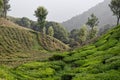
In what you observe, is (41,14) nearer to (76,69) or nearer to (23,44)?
(23,44)

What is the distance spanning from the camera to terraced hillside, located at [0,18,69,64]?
317ft

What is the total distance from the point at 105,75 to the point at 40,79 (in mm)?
12018

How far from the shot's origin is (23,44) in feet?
369

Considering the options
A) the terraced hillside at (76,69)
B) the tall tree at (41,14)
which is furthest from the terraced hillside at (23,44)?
the terraced hillside at (76,69)

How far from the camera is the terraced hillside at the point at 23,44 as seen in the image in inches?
3806

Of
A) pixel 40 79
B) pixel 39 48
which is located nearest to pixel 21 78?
pixel 40 79

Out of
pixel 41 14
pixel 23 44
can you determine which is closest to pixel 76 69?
pixel 23 44

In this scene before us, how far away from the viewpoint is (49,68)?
4859 cm

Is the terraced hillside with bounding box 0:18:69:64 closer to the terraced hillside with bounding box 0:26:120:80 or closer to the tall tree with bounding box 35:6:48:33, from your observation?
the tall tree with bounding box 35:6:48:33

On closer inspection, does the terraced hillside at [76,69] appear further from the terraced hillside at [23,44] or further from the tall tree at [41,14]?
the tall tree at [41,14]

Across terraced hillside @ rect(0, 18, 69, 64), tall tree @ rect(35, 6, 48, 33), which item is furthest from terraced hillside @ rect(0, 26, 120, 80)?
tall tree @ rect(35, 6, 48, 33)

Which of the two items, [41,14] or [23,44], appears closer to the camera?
[23,44]

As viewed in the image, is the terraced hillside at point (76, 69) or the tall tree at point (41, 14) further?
the tall tree at point (41, 14)

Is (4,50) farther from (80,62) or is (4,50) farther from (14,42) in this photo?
(80,62)
